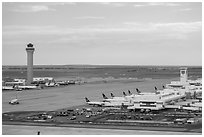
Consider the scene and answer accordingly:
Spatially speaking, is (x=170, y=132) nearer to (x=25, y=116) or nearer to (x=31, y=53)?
(x=25, y=116)

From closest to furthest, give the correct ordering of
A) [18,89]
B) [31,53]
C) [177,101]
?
1. [177,101]
2. [18,89]
3. [31,53]

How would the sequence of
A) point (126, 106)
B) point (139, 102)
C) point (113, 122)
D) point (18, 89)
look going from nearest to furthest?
point (113, 122)
point (139, 102)
point (126, 106)
point (18, 89)

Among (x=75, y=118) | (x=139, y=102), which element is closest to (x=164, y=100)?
(x=139, y=102)

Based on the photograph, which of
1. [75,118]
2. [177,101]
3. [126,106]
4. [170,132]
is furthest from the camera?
[177,101]

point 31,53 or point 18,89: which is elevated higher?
point 31,53

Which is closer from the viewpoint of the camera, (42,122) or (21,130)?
(21,130)

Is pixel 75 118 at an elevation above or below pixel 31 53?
below

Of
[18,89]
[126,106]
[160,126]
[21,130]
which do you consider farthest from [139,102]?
[18,89]

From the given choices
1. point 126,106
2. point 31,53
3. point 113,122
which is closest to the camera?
point 113,122

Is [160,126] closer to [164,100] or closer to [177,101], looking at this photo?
[164,100]
